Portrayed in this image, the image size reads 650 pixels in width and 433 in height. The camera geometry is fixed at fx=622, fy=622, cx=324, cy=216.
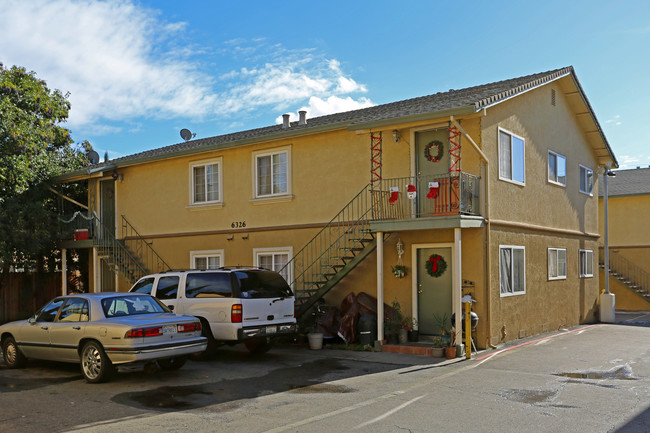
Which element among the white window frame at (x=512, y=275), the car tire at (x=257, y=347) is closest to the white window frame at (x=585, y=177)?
the white window frame at (x=512, y=275)

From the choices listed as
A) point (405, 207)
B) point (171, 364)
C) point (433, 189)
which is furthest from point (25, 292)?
point (433, 189)

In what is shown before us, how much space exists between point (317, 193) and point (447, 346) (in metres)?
5.66

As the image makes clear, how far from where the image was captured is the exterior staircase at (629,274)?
2625 centimetres

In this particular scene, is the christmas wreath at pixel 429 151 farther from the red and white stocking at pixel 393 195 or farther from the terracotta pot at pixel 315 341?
the terracotta pot at pixel 315 341

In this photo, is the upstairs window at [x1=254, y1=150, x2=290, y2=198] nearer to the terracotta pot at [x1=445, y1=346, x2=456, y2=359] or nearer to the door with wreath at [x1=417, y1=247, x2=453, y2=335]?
the door with wreath at [x1=417, y1=247, x2=453, y2=335]

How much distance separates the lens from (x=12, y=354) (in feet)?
38.7

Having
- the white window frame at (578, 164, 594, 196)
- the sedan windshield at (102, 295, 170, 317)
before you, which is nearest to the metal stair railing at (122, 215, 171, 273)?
the sedan windshield at (102, 295, 170, 317)

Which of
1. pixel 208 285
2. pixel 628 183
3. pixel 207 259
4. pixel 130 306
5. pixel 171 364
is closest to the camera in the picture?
pixel 130 306

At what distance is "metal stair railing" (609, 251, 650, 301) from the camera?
26.3m

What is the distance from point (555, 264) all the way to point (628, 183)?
544 inches

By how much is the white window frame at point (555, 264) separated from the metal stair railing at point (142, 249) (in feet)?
37.7

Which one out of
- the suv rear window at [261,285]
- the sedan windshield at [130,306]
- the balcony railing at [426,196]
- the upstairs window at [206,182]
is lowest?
the sedan windshield at [130,306]

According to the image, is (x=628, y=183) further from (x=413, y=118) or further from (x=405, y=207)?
(x=413, y=118)

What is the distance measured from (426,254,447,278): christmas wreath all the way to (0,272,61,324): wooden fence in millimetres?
14513
